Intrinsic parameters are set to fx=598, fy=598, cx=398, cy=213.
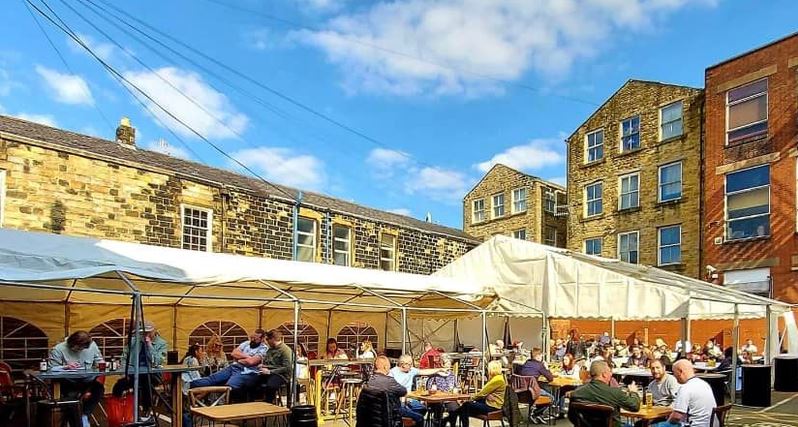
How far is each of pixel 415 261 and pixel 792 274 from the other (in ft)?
36.1

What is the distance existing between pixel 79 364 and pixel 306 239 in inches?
399

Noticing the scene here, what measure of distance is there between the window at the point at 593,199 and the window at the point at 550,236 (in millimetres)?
3027

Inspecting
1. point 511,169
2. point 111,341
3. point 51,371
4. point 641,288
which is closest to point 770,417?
point 641,288

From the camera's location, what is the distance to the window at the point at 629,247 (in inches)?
859

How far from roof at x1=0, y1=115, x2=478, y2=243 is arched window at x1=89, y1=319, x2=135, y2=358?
3600 mm

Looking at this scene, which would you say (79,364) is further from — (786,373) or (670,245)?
(670,245)

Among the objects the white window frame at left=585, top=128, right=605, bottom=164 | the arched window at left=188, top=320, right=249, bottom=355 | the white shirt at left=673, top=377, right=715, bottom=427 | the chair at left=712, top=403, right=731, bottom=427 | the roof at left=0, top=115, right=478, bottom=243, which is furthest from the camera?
the white window frame at left=585, top=128, right=605, bottom=164

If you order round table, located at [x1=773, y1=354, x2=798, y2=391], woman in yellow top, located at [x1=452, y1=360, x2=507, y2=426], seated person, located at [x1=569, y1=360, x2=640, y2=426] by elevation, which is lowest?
round table, located at [x1=773, y1=354, x2=798, y2=391]

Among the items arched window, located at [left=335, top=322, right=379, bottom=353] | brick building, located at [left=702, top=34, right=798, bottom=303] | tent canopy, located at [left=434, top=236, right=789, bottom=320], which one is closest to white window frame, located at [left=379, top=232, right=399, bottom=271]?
tent canopy, located at [left=434, top=236, right=789, bottom=320]

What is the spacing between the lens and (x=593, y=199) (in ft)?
78.4

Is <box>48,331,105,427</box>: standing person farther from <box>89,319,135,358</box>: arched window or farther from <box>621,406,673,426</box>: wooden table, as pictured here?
<box>621,406,673,426</box>: wooden table

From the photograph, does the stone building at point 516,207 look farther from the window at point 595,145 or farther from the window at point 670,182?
the window at point 670,182

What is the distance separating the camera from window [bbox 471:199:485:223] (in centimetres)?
2977

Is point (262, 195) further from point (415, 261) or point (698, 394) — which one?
point (698, 394)
